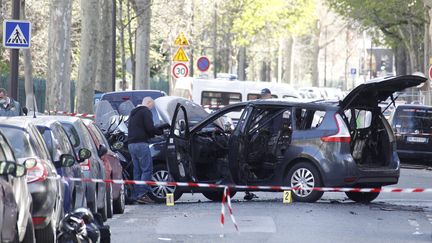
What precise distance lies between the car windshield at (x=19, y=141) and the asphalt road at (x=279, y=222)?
2388mm

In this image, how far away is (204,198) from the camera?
22188 mm

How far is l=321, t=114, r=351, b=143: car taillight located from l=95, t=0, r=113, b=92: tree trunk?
74.5 ft

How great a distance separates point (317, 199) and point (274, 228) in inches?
154

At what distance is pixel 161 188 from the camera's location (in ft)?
67.1

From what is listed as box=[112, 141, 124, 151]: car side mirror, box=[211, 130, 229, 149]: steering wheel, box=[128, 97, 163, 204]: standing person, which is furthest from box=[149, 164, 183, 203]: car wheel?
box=[211, 130, 229, 149]: steering wheel

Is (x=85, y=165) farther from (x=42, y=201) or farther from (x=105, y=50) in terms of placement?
(x=105, y=50)

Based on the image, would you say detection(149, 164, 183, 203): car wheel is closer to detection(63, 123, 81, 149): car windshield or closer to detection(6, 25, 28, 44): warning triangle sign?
detection(63, 123, 81, 149): car windshield

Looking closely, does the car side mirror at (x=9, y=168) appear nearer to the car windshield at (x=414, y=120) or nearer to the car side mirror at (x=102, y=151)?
the car side mirror at (x=102, y=151)

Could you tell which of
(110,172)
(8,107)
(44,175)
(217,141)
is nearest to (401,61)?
(8,107)

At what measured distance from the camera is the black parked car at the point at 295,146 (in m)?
19.2

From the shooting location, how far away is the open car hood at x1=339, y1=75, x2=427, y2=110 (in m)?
19.1

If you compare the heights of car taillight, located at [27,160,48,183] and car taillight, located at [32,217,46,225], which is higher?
car taillight, located at [27,160,48,183]

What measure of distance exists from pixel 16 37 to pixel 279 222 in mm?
11565

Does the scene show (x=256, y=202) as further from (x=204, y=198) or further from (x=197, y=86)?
(x=197, y=86)
